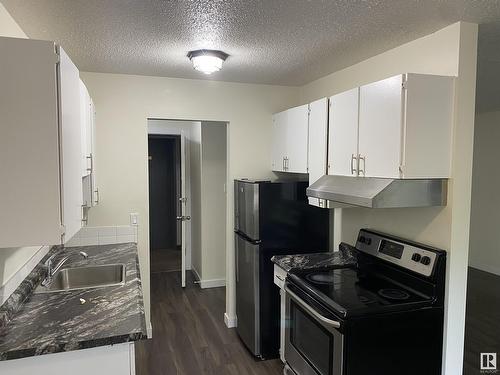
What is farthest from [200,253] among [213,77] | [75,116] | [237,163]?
[75,116]

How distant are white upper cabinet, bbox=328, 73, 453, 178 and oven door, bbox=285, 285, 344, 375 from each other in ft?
2.89

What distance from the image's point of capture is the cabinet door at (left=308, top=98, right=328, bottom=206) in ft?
8.67

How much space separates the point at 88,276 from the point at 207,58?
1.77m

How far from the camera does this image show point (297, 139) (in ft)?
10.1

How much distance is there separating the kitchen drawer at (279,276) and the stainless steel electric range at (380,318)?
11.5 inches

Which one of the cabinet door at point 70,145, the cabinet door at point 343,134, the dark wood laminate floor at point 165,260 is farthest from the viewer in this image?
the dark wood laminate floor at point 165,260

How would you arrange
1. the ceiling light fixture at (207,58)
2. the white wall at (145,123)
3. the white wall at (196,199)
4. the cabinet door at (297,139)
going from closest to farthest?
the ceiling light fixture at (207,58), the cabinet door at (297,139), the white wall at (145,123), the white wall at (196,199)

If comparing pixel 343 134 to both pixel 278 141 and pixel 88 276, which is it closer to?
pixel 278 141

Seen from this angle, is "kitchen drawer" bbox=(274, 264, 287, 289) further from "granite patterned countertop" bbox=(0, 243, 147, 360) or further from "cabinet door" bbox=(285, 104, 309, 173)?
"granite patterned countertop" bbox=(0, 243, 147, 360)

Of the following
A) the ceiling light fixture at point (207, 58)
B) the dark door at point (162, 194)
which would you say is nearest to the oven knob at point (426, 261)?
the ceiling light fixture at point (207, 58)

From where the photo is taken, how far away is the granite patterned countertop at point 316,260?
2.71 metres

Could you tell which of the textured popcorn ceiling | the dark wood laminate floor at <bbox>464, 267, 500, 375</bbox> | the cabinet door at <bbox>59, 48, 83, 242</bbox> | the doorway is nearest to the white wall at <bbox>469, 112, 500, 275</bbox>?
the dark wood laminate floor at <bbox>464, 267, 500, 375</bbox>

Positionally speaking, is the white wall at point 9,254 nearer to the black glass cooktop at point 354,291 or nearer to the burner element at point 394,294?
the black glass cooktop at point 354,291

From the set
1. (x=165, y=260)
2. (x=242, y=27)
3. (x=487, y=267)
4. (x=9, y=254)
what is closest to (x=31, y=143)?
(x=9, y=254)
